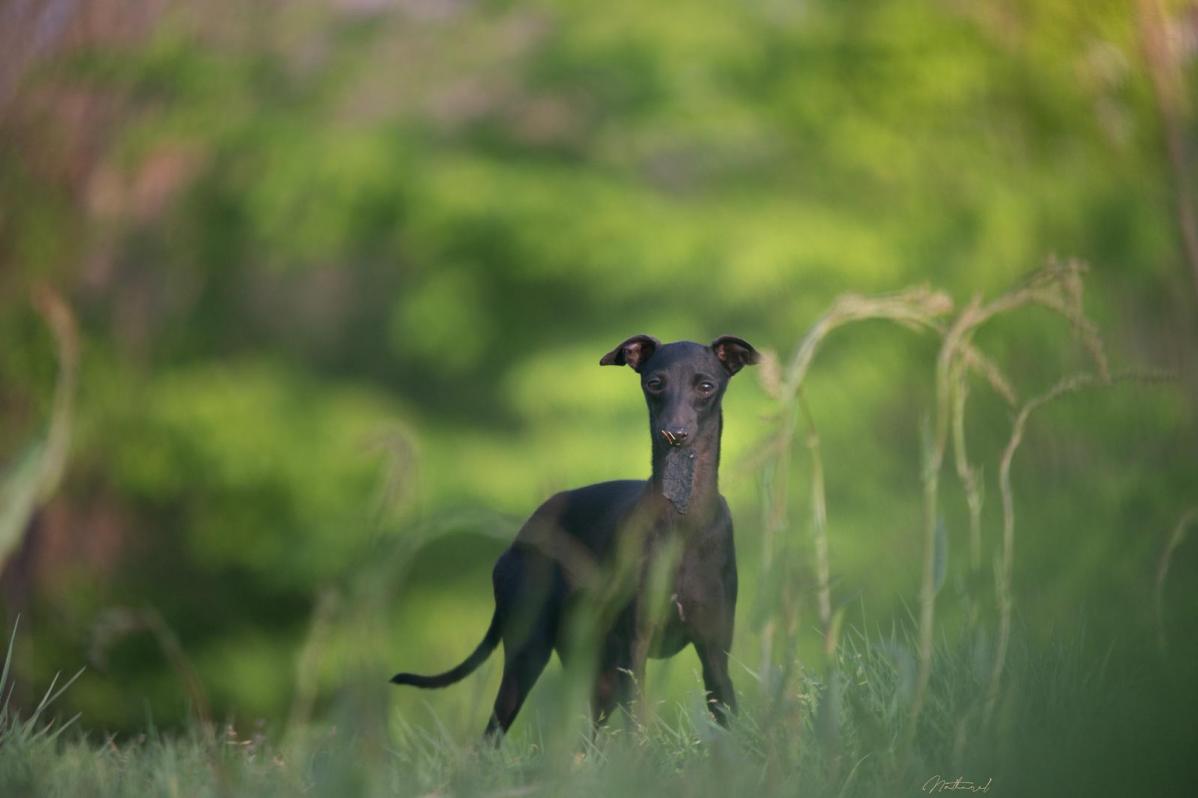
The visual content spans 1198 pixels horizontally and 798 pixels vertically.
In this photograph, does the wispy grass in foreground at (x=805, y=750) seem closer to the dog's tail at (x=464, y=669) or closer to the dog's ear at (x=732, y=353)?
the dog's tail at (x=464, y=669)

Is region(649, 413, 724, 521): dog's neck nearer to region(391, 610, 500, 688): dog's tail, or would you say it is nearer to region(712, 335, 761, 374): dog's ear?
region(712, 335, 761, 374): dog's ear

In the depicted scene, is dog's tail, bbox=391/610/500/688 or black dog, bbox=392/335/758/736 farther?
dog's tail, bbox=391/610/500/688

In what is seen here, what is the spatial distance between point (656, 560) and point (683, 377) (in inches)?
13.5

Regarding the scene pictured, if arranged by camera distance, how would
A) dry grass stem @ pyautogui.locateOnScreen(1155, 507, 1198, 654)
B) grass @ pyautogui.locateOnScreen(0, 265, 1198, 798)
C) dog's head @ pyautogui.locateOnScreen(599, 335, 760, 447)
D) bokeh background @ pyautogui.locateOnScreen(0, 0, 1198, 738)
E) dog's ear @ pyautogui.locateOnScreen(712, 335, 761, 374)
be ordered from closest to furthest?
grass @ pyautogui.locateOnScreen(0, 265, 1198, 798) → dry grass stem @ pyautogui.locateOnScreen(1155, 507, 1198, 654) → dog's head @ pyautogui.locateOnScreen(599, 335, 760, 447) → dog's ear @ pyautogui.locateOnScreen(712, 335, 761, 374) → bokeh background @ pyautogui.locateOnScreen(0, 0, 1198, 738)

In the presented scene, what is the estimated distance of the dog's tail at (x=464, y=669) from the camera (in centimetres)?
257

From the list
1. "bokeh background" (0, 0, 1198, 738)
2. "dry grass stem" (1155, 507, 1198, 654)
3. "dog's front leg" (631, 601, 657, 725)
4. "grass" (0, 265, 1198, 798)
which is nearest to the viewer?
"grass" (0, 265, 1198, 798)

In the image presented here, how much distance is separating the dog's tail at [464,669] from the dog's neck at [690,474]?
453 millimetres

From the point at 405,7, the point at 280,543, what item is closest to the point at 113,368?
the point at 280,543

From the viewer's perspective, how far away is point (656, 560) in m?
2.41

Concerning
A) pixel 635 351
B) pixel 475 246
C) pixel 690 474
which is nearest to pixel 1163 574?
pixel 690 474

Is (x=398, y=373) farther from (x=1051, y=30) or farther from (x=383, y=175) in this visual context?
(x=1051, y=30)

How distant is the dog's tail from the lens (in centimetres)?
257

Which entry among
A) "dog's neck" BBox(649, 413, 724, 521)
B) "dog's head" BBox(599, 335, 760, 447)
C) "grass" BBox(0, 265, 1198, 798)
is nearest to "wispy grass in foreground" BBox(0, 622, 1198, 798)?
"grass" BBox(0, 265, 1198, 798)

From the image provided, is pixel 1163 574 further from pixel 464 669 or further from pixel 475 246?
pixel 475 246
